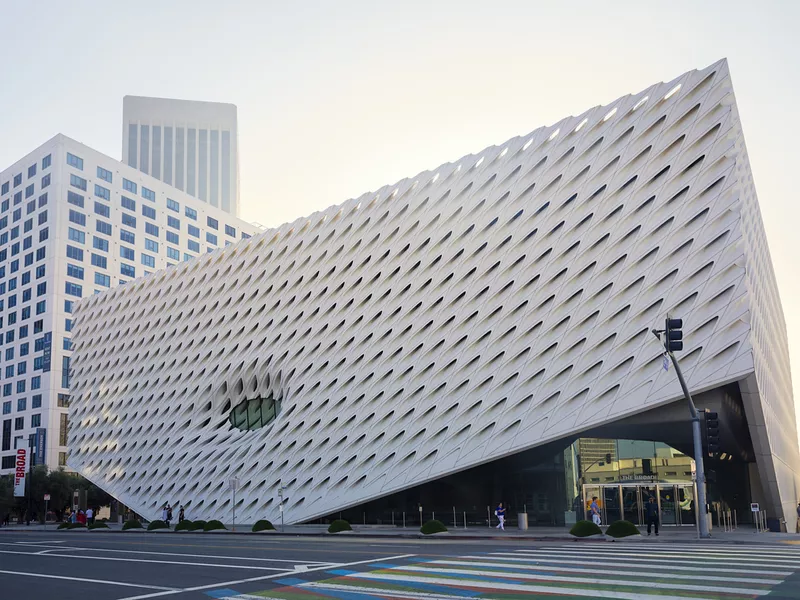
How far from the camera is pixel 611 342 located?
34.0 meters

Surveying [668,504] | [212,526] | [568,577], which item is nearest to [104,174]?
[212,526]

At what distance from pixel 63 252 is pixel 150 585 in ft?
272

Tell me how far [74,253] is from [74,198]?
272 inches

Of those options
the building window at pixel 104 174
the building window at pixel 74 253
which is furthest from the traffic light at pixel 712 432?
the building window at pixel 104 174

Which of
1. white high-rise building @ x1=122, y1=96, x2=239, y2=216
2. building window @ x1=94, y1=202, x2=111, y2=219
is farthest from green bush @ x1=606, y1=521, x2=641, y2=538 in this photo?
white high-rise building @ x1=122, y1=96, x2=239, y2=216

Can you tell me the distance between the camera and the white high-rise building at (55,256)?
86.4m

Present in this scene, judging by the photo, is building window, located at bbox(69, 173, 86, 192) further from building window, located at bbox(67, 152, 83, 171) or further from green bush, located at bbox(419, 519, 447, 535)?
green bush, located at bbox(419, 519, 447, 535)

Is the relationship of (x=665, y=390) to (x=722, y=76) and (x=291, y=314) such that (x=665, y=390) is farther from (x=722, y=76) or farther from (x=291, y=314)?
(x=291, y=314)

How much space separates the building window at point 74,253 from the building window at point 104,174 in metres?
10.8

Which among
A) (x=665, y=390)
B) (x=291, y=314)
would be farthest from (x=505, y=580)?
(x=291, y=314)

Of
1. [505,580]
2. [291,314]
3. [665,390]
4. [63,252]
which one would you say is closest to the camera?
[505,580]

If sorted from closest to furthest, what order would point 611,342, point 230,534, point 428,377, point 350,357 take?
point 611,342 → point 230,534 → point 428,377 → point 350,357

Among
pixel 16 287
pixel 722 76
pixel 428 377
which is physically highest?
pixel 16 287

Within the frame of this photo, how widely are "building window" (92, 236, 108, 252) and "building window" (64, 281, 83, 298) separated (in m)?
5.95
